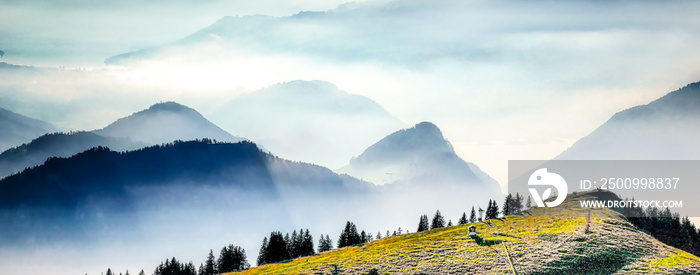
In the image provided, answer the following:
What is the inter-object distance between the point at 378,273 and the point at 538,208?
60334 millimetres

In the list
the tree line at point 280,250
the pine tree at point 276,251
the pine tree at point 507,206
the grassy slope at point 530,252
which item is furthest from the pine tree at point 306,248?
the pine tree at point 507,206

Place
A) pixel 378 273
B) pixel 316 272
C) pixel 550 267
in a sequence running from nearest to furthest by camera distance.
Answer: pixel 550 267
pixel 378 273
pixel 316 272

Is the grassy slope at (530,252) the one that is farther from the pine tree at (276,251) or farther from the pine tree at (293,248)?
the pine tree at (293,248)

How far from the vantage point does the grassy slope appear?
11006 centimetres

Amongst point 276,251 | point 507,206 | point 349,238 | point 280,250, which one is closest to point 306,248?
point 280,250

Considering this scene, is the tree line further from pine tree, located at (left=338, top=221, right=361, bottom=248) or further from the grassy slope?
the grassy slope

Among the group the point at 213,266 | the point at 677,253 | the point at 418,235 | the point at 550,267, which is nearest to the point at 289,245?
the point at 213,266

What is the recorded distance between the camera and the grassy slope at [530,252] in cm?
11006

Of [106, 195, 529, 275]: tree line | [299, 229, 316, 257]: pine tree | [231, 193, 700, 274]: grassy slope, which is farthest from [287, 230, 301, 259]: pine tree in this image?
[231, 193, 700, 274]: grassy slope

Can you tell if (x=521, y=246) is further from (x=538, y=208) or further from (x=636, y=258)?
(x=538, y=208)

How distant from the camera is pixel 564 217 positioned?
14300 cm

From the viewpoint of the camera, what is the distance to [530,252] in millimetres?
119000

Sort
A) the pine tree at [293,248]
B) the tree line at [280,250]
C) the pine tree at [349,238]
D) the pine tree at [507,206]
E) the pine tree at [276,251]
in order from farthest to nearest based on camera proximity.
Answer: the pine tree at [349,238], the pine tree at [293,248], the pine tree at [507,206], the tree line at [280,250], the pine tree at [276,251]

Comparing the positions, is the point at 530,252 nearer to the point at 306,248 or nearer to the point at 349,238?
the point at 349,238
